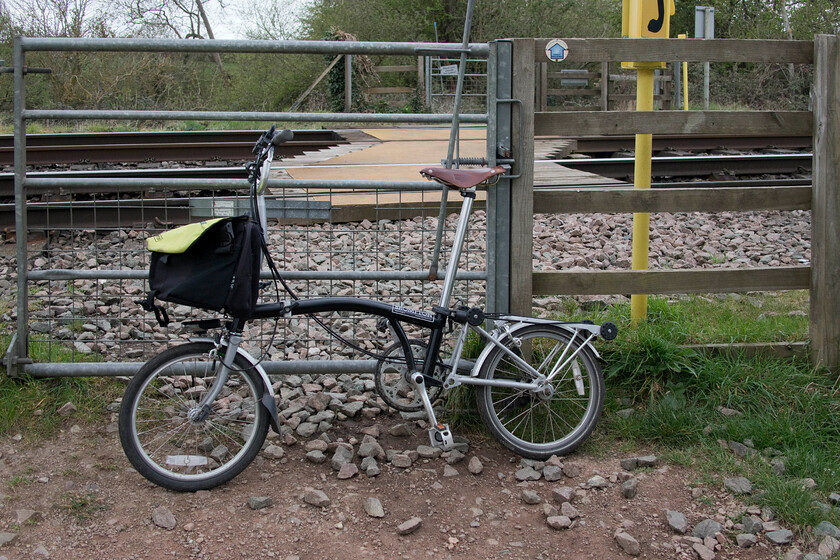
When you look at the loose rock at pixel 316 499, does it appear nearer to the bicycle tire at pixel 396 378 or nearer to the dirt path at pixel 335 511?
the dirt path at pixel 335 511

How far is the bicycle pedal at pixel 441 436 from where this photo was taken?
13.5 feet

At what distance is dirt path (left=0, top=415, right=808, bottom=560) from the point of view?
3.48 metres

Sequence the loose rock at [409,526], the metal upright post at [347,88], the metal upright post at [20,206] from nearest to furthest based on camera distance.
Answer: the loose rock at [409,526], the metal upright post at [20,206], the metal upright post at [347,88]

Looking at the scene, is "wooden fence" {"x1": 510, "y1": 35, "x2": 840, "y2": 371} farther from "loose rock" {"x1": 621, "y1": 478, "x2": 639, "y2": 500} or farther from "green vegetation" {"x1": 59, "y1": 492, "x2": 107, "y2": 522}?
"green vegetation" {"x1": 59, "y1": 492, "x2": 107, "y2": 522}

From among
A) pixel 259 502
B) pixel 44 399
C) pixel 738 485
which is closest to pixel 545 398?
pixel 738 485

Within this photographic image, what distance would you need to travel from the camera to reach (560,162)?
11570 mm

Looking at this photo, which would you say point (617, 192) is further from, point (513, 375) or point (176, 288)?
point (176, 288)

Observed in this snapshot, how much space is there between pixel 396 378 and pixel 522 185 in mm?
1254

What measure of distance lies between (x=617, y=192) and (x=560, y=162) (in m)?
7.07

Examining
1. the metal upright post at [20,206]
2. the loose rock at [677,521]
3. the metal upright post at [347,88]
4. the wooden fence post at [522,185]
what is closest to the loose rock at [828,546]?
the loose rock at [677,521]

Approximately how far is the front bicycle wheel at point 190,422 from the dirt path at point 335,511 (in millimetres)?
113

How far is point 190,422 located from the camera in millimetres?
4023

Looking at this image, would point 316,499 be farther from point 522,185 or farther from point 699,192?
point 699,192

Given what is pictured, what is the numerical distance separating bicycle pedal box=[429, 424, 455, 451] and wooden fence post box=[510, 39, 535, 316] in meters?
0.88
